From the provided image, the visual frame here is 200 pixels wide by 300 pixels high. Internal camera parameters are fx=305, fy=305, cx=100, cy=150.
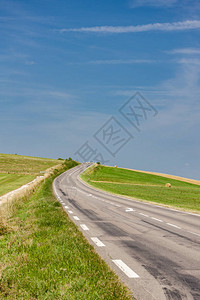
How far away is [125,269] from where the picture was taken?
621cm

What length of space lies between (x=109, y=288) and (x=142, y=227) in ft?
24.2

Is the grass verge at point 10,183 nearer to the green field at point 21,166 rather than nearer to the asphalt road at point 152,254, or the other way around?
the green field at point 21,166

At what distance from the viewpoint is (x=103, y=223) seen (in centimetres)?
1278

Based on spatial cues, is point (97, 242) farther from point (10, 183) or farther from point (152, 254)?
point (10, 183)

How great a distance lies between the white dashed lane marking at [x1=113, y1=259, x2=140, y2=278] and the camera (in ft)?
19.2

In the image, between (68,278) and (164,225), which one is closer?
(68,278)

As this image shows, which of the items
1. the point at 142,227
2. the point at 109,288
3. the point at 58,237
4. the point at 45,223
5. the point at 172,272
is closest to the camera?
the point at 109,288

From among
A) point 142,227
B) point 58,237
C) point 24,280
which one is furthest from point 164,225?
point 24,280

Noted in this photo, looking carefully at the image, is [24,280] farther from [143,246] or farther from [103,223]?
[103,223]

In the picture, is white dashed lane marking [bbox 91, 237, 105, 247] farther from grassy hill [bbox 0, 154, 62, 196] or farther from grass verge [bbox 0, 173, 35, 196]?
grassy hill [bbox 0, 154, 62, 196]

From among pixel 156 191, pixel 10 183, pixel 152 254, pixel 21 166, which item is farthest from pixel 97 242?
pixel 21 166

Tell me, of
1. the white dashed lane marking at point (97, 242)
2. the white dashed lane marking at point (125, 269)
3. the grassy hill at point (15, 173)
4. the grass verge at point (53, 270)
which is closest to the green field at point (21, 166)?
the grassy hill at point (15, 173)

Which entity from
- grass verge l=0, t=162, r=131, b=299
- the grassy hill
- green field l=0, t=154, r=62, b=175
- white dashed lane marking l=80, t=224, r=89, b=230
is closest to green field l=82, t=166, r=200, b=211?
white dashed lane marking l=80, t=224, r=89, b=230

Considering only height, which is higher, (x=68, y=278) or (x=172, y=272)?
(x=68, y=278)
